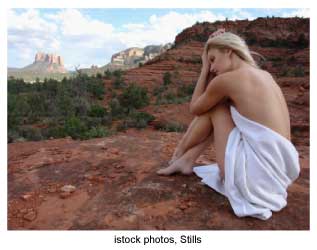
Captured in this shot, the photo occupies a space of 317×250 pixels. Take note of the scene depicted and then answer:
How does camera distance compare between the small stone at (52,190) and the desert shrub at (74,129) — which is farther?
the desert shrub at (74,129)

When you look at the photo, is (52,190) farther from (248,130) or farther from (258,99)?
(258,99)

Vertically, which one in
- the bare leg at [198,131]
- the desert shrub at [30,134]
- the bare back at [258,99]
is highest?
the bare back at [258,99]

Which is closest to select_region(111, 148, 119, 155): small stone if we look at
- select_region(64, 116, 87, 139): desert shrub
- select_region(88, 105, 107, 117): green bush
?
select_region(64, 116, 87, 139): desert shrub

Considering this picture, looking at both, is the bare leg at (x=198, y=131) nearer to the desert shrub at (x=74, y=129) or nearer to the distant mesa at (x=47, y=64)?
the desert shrub at (x=74, y=129)

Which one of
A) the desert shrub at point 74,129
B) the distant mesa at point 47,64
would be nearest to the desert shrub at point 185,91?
the desert shrub at point 74,129

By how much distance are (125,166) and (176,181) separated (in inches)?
27.9

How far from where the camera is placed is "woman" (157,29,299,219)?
7.57ft

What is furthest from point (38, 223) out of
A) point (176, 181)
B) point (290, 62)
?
point (290, 62)

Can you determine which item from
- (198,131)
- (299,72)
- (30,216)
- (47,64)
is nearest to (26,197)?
(30,216)

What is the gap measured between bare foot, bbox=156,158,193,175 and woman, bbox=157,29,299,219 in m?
0.50

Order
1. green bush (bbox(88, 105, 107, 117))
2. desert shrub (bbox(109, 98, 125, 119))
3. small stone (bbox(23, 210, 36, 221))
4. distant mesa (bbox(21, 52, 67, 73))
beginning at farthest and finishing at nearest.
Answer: distant mesa (bbox(21, 52, 67, 73)) → desert shrub (bbox(109, 98, 125, 119)) → green bush (bbox(88, 105, 107, 117)) → small stone (bbox(23, 210, 36, 221))

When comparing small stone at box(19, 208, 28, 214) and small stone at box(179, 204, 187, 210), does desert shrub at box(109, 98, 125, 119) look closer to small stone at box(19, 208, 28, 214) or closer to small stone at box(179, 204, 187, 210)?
small stone at box(19, 208, 28, 214)

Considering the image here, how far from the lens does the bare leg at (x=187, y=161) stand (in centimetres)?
293

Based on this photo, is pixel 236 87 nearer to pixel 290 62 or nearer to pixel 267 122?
pixel 267 122
